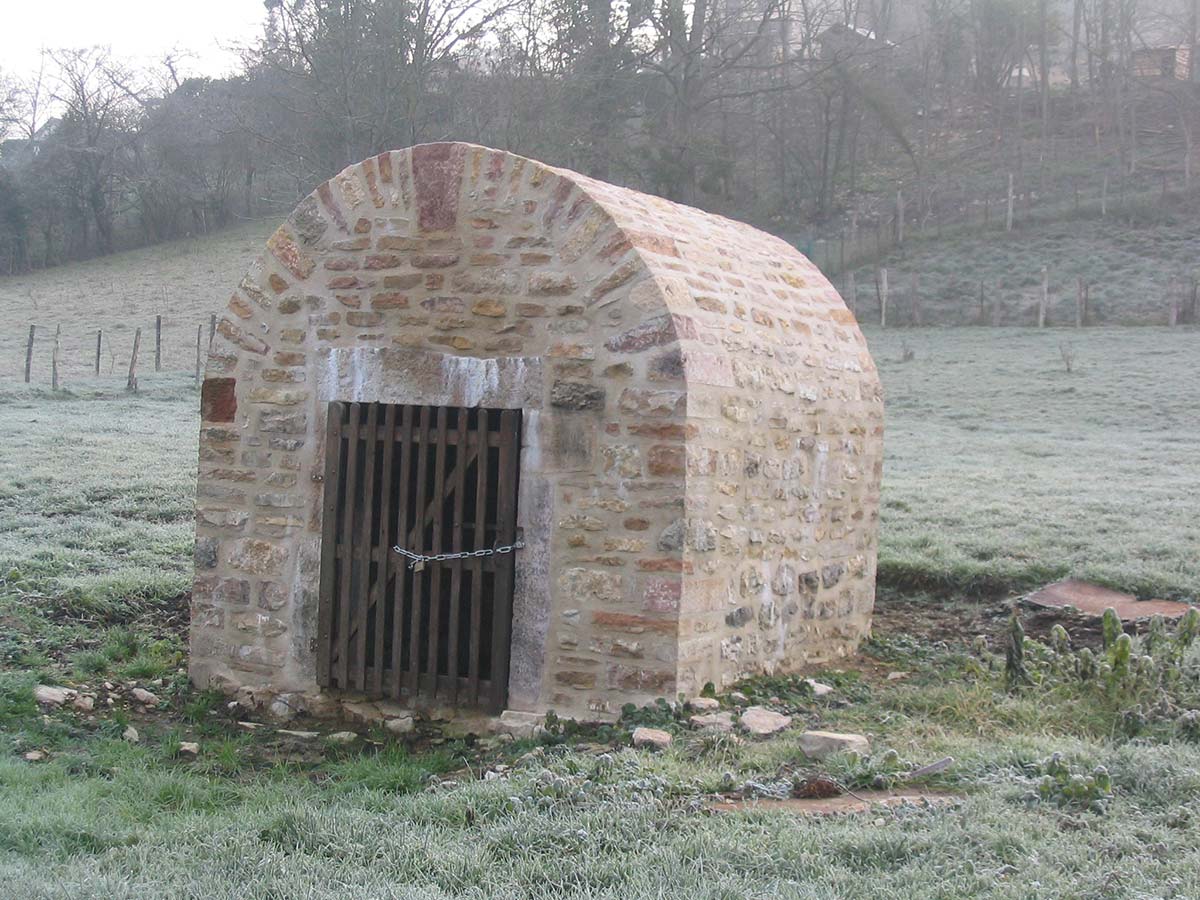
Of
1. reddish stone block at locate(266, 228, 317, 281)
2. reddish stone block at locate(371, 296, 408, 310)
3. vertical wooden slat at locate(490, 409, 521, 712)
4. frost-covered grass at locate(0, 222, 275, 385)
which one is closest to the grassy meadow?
vertical wooden slat at locate(490, 409, 521, 712)

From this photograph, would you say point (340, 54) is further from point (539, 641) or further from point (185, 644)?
point (539, 641)

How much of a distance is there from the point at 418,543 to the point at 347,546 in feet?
1.50

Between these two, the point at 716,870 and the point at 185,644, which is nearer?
the point at 716,870

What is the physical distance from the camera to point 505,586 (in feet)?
20.1

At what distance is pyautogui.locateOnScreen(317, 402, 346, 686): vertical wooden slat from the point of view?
6.52 m

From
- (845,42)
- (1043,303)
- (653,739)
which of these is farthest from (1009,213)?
(653,739)

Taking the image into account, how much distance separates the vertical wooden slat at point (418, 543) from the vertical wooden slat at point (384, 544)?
165mm

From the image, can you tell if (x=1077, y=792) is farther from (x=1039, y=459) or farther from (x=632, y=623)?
(x=1039, y=459)

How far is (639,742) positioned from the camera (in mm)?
Answer: 5293

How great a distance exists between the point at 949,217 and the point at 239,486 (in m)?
31.7

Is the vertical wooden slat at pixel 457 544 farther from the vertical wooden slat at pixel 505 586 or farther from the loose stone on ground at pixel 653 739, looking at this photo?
the loose stone on ground at pixel 653 739

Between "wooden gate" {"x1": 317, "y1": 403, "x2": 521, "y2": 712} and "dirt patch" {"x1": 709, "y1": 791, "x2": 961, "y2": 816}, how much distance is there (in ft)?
6.96

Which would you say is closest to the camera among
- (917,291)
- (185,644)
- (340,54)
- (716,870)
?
(716,870)

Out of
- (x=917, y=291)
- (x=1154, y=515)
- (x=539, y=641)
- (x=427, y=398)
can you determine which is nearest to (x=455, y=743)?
(x=539, y=641)
